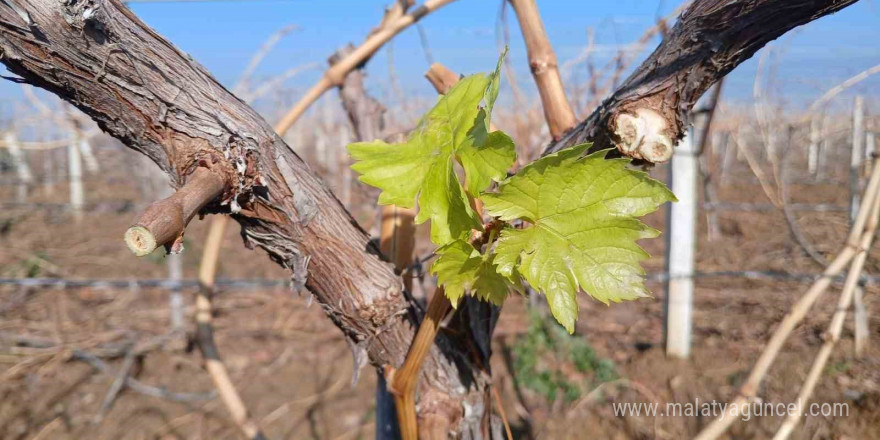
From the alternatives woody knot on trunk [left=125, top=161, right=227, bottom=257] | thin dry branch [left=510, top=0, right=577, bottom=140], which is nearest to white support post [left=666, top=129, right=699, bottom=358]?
thin dry branch [left=510, top=0, right=577, bottom=140]

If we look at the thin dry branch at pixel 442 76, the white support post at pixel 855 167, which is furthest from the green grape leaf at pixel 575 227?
the white support post at pixel 855 167

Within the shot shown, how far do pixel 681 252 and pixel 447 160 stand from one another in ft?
8.76

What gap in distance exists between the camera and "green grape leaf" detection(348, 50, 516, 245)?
421mm

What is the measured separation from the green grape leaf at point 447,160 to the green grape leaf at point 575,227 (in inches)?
0.9

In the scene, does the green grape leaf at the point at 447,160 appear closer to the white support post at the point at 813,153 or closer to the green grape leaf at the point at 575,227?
the green grape leaf at the point at 575,227

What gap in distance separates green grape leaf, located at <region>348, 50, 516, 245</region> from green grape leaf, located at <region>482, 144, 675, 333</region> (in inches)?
0.9

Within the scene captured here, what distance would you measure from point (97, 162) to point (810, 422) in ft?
41.0

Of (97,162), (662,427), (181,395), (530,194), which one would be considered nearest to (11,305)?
(181,395)

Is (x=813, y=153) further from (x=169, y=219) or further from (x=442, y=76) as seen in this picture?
(x=169, y=219)

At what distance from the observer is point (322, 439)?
2545 millimetres

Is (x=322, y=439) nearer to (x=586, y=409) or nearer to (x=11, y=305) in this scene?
(x=586, y=409)

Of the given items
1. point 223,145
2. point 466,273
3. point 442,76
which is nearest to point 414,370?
point 466,273

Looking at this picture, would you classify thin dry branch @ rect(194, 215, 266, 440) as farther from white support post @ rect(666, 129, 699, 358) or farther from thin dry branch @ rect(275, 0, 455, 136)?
white support post @ rect(666, 129, 699, 358)

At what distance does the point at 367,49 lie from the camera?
1132 mm
